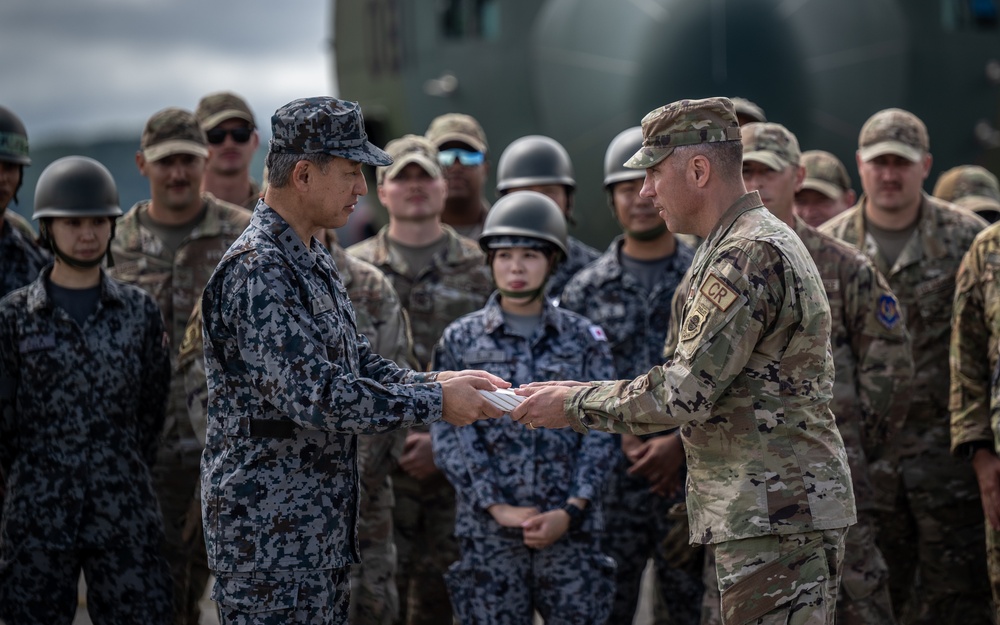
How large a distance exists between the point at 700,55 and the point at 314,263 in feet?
13.2

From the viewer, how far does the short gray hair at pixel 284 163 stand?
3.66 metres

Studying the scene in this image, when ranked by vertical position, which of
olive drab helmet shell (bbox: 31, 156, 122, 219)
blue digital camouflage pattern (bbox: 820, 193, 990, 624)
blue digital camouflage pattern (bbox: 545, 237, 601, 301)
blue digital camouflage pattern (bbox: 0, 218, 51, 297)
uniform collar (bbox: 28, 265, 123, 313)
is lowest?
blue digital camouflage pattern (bbox: 820, 193, 990, 624)

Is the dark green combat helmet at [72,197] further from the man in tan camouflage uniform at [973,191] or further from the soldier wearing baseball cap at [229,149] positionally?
the man in tan camouflage uniform at [973,191]

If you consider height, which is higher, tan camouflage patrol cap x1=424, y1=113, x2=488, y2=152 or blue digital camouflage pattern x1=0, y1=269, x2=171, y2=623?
tan camouflage patrol cap x1=424, y1=113, x2=488, y2=152

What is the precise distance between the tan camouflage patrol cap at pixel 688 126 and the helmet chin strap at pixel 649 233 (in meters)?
2.07

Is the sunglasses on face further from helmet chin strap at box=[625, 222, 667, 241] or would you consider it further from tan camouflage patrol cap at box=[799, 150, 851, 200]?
tan camouflage patrol cap at box=[799, 150, 851, 200]

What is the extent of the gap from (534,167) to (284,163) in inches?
116

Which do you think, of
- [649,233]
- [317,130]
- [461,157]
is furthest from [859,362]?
[461,157]

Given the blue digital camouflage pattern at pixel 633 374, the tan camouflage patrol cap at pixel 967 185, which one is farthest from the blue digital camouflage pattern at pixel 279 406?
the tan camouflage patrol cap at pixel 967 185

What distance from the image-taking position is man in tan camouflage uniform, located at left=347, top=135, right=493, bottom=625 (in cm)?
581

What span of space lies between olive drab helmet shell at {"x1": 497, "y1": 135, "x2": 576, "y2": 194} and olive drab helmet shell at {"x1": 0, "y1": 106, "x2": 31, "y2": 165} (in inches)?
92.8

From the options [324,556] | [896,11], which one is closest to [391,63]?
[896,11]

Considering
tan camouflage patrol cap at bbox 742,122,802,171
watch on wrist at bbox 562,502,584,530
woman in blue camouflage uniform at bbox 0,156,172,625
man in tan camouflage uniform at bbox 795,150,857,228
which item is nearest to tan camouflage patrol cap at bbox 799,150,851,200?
man in tan camouflage uniform at bbox 795,150,857,228

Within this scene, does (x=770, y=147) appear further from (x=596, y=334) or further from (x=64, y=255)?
(x=64, y=255)
